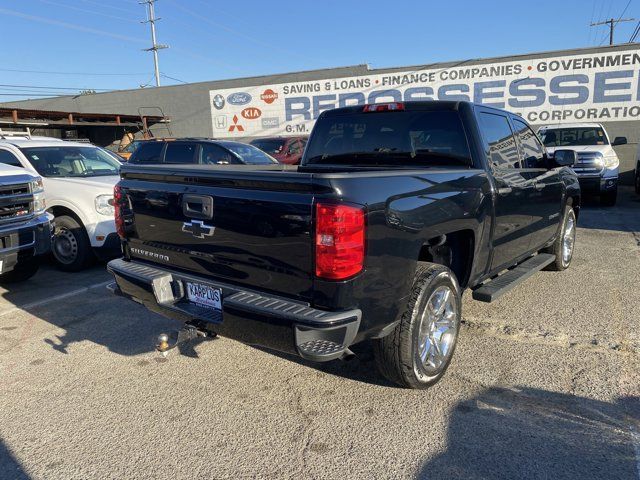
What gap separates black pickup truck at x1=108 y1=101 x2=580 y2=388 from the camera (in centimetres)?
267

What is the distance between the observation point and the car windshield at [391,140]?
4102mm

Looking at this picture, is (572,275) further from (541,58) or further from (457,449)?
(541,58)

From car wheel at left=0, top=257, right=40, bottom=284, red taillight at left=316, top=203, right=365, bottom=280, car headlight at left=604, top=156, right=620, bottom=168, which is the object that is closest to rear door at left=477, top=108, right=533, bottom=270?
red taillight at left=316, top=203, right=365, bottom=280

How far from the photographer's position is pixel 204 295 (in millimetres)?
3227

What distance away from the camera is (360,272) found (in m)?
2.69

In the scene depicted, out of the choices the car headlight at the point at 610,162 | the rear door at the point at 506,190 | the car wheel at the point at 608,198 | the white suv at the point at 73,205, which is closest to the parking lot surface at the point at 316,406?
the rear door at the point at 506,190

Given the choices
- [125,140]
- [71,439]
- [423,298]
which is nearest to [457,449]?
[423,298]

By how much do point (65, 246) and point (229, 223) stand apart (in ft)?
16.0

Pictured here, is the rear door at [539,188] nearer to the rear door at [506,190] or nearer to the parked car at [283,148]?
the rear door at [506,190]

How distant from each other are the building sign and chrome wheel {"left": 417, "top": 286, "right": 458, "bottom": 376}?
15.8 m

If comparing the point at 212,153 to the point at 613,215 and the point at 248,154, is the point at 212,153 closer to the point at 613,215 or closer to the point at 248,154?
the point at 248,154

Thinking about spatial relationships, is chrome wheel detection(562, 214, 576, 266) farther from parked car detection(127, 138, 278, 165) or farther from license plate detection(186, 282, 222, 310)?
parked car detection(127, 138, 278, 165)

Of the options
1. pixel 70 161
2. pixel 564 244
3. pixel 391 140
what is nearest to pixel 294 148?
pixel 70 161

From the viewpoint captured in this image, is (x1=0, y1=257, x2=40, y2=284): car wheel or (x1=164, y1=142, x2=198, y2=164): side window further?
(x1=164, y1=142, x2=198, y2=164): side window
